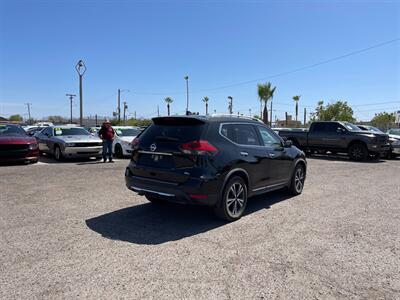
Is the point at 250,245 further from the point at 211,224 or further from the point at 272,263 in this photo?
the point at 211,224

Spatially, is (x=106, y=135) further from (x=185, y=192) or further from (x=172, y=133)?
(x=185, y=192)

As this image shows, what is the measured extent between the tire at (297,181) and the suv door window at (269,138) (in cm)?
95

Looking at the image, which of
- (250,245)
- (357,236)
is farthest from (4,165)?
(357,236)

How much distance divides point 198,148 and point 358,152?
13.9 m

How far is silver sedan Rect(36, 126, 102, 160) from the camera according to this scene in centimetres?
1397

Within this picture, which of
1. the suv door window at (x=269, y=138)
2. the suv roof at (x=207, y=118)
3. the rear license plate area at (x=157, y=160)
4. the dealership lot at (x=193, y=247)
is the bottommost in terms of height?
the dealership lot at (x=193, y=247)

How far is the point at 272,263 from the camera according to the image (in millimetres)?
4148

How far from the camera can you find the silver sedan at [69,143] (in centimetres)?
1397

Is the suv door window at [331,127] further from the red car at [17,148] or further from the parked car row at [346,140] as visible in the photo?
the red car at [17,148]

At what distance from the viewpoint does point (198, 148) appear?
5320 millimetres

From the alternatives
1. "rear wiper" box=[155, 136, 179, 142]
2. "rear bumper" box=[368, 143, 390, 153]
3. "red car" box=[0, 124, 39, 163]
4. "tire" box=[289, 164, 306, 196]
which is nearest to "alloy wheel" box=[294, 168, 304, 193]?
"tire" box=[289, 164, 306, 196]

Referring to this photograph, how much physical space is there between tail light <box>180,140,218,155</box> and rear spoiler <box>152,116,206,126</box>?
1.32 ft

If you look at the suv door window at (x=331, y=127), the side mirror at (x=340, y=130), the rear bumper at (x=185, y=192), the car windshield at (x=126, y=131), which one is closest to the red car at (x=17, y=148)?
the car windshield at (x=126, y=131)

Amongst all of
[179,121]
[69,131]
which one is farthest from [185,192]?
[69,131]
